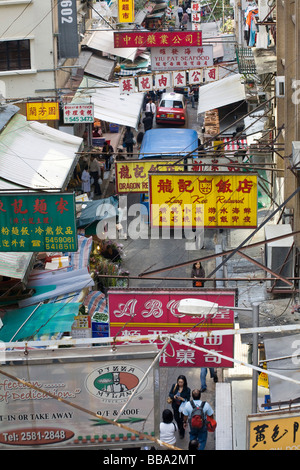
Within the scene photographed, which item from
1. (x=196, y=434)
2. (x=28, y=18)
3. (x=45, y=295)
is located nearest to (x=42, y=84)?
(x=28, y=18)

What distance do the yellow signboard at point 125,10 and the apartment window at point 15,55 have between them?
4.69m

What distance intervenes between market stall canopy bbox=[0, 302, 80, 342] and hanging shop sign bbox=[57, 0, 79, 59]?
49.0ft

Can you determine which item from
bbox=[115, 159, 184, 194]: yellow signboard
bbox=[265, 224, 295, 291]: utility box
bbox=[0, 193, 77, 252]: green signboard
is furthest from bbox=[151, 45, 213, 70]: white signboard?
bbox=[0, 193, 77, 252]: green signboard

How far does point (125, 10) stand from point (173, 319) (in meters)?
22.0

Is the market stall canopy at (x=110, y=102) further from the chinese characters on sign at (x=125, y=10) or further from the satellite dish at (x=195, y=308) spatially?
the satellite dish at (x=195, y=308)

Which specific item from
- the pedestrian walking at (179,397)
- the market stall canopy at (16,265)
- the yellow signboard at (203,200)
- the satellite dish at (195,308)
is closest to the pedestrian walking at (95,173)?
the market stall canopy at (16,265)

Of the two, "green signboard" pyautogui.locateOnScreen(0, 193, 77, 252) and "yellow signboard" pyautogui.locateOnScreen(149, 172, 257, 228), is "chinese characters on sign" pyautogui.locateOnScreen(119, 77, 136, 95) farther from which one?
"green signboard" pyautogui.locateOnScreen(0, 193, 77, 252)

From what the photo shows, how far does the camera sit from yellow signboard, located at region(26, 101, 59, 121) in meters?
25.0

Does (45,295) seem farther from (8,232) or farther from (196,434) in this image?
(196,434)

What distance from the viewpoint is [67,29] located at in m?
29.2

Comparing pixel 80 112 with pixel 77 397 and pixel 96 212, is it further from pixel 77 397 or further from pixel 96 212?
pixel 77 397

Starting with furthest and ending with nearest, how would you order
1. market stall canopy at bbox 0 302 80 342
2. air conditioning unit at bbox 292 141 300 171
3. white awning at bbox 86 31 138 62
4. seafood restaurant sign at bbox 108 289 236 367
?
white awning at bbox 86 31 138 62
market stall canopy at bbox 0 302 80 342
seafood restaurant sign at bbox 108 289 236 367
air conditioning unit at bbox 292 141 300 171

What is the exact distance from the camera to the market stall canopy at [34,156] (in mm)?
19219

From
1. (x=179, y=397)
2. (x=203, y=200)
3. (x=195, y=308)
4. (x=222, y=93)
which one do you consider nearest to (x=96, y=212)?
(x=203, y=200)
